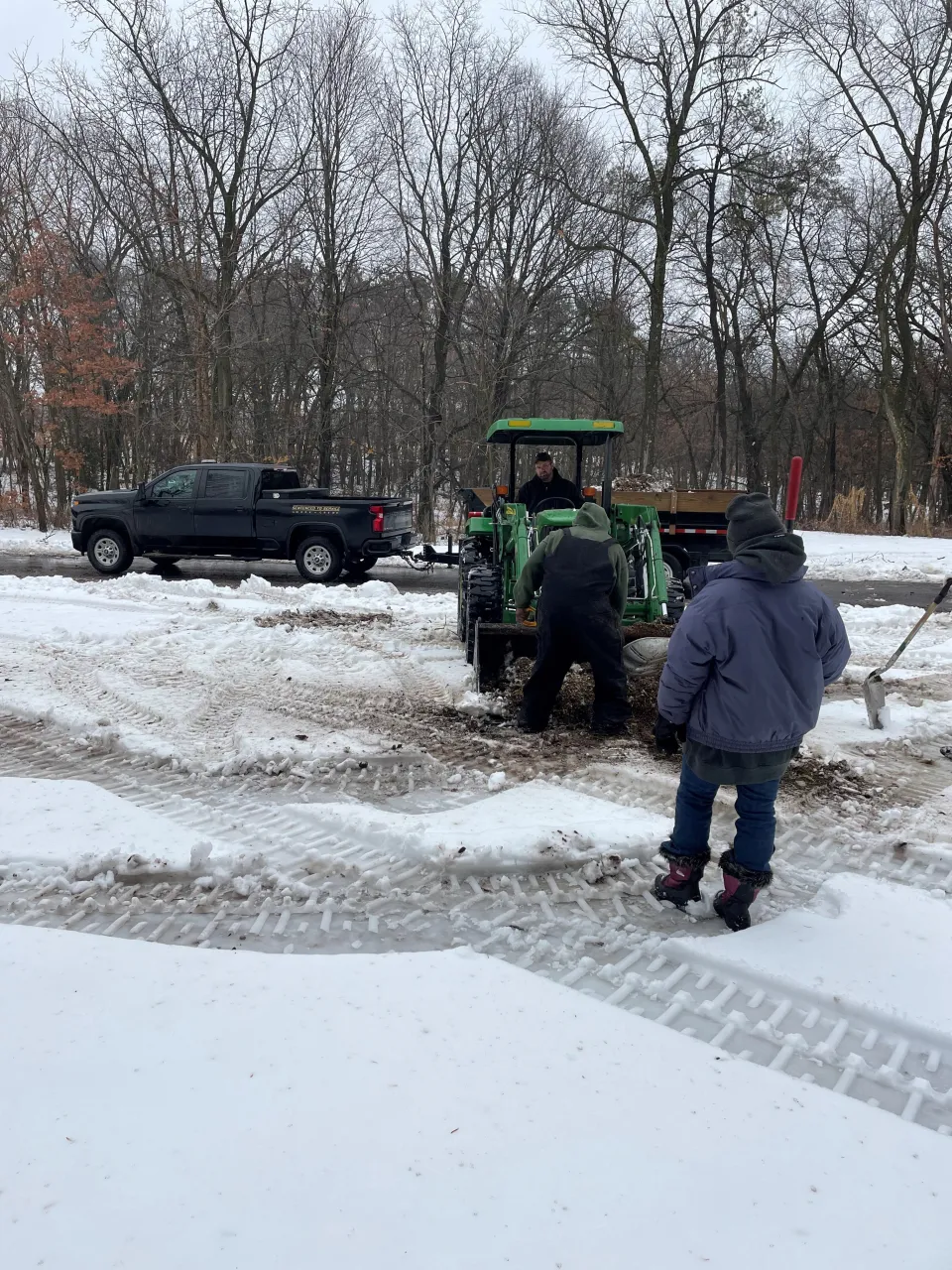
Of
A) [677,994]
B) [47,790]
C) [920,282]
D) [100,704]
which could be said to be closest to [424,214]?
[920,282]

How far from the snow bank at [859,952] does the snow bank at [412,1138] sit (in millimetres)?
567


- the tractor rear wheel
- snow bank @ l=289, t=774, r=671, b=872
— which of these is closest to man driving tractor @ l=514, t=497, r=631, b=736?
the tractor rear wheel

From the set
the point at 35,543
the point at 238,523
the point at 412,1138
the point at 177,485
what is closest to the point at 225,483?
the point at 238,523

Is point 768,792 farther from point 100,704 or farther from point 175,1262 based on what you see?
point 100,704

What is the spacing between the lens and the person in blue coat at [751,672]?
3.55m

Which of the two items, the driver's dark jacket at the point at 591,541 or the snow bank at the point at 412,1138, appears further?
the driver's dark jacket at the point at 591,541

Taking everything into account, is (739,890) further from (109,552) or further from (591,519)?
(109,552)

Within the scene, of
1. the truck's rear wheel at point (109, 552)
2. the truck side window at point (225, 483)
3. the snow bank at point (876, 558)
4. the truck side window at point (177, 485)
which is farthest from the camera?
the snow bank at point (876, 558)

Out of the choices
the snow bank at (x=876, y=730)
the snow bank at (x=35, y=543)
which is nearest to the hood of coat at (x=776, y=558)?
the snow bank at (x=876, y=730)

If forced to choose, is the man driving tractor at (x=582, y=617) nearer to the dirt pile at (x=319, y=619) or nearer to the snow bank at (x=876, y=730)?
the snow bank at (x=876, y=730)

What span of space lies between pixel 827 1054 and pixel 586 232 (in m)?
24.3

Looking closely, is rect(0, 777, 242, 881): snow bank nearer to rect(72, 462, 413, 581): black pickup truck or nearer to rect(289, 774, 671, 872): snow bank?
rect(289, 774, 671, 872): snow bank

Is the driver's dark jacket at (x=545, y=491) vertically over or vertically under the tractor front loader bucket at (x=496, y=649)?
over

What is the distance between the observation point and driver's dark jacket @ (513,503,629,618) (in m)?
6.24
